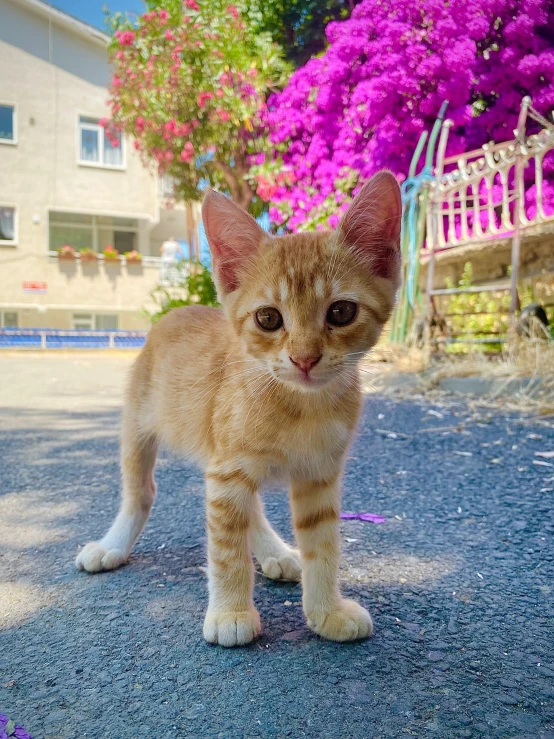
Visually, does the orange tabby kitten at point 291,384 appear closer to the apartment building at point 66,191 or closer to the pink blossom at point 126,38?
the pink blossom at point 126,38

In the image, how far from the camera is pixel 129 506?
1666mm

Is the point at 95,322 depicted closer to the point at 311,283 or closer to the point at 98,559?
the point at 98,559

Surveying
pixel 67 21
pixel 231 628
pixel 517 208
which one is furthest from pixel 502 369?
pixel 67 21

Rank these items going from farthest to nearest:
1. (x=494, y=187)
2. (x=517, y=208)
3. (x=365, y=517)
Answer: (x=494, y=187)
(x=517, y=208)
(x=365, y=517)

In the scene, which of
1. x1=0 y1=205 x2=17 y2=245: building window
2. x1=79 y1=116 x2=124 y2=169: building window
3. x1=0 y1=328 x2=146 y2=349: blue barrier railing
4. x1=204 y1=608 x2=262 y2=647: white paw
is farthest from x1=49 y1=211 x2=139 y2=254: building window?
x1=204 y1=608 x2=262 y2=647: white paw

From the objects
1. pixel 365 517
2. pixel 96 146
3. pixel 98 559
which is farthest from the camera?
pixel 96 146

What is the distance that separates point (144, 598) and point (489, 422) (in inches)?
96.4

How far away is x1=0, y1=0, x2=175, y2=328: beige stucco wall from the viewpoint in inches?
308

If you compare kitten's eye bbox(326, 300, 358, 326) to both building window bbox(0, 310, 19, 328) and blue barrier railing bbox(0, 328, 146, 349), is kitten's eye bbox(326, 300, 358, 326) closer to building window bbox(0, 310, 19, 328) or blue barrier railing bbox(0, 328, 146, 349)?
blue barrier railing bbox(0, 328, 146, 349)

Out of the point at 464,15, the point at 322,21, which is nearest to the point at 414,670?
the point at 464,15

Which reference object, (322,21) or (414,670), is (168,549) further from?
(322,21)

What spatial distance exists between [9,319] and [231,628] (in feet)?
31.3

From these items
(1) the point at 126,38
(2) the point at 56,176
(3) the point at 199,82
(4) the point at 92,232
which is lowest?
(4) the point at 92,232

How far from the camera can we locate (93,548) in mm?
1568
